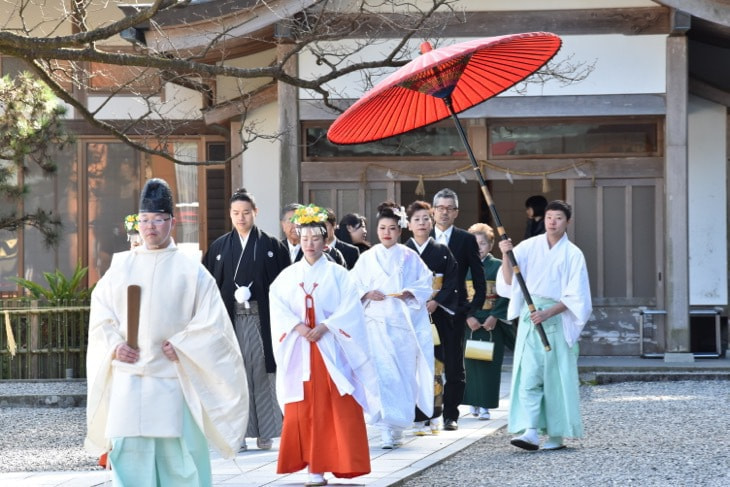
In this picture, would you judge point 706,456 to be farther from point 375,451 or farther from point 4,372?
point 4,372

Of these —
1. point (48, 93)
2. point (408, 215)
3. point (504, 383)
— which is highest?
point (48, 93)

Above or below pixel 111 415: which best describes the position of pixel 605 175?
above

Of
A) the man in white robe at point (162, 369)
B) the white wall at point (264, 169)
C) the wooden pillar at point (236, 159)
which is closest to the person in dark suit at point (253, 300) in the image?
the man in white robe at point (162, 369)

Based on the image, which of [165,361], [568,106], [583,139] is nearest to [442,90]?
[165,361]

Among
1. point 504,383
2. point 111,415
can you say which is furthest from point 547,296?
point 504,383

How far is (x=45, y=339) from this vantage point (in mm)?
15547

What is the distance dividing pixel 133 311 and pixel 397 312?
400cm

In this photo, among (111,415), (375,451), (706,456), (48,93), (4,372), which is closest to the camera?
(111,415)

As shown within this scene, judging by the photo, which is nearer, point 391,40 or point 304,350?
point 304,350

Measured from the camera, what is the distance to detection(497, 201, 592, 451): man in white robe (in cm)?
988

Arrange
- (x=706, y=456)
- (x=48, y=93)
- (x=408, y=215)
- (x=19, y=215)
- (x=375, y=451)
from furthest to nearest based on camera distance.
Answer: (x=19, y=215)
(x=48, y=93)
(x=408, y=215)
(x=375, y=451)
(x=706, y=456)

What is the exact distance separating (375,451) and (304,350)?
1.61 meters

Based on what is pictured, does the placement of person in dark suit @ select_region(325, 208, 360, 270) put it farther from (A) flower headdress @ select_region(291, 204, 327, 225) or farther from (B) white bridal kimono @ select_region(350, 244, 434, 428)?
(A) flower headdress @ select_region(291, 204, 327, 225)

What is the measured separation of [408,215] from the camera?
11328 mm
